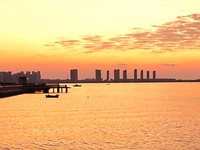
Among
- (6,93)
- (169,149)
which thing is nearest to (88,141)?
(169,149)

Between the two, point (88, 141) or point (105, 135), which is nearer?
point (88, 141)

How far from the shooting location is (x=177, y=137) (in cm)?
5281

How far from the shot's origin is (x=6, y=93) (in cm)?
15025

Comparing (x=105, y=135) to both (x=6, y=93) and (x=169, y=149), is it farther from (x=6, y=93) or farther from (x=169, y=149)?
(x=6, y=93)

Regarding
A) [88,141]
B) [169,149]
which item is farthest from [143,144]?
[88,141]

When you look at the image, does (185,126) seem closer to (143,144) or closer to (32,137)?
(143,144)

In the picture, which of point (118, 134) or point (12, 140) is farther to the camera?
point (118, 134)

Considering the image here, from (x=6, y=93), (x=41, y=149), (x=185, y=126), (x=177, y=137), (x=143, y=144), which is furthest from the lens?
(x=6, y=93)

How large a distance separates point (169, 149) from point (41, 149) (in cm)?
1484

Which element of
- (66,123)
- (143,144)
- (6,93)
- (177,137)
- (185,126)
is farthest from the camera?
(6,93)

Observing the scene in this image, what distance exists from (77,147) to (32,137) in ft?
31.8

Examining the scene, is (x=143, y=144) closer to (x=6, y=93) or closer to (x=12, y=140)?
(x=12, y=140)

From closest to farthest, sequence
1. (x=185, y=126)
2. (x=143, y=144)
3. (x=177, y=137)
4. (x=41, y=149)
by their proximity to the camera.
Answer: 1. (x=41, y=149)
2. (x=143, y=144)
3. (x=177, y=137)
4. (x=185, y=126)

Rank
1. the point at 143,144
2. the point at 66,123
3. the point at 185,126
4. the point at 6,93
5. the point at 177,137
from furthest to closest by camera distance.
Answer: the point at 6,93 → the point at 66,123 → the point at 185,126 → the point at 177,137 → the point at 143,144
